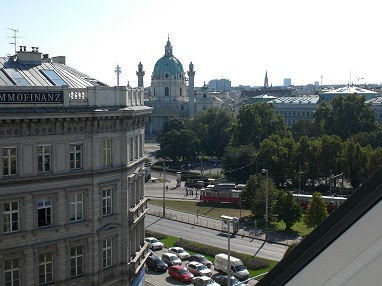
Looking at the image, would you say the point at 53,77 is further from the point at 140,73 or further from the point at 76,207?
the point at 140,73

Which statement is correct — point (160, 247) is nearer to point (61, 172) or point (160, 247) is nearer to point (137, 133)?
point (137, 133)

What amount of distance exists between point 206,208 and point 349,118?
44863 mm

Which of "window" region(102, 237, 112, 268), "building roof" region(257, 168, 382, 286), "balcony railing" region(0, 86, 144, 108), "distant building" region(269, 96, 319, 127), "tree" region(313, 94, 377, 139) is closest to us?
"building roof" region(257, 168, 382, 286)

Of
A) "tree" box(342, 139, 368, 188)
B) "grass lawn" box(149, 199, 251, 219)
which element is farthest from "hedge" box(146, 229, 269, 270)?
"tree" box(342, 139, 368, 188)

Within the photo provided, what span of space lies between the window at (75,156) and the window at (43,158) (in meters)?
1.13

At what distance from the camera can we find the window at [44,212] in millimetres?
22938

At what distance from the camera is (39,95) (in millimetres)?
22875

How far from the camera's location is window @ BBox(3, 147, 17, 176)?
2183 centimetres

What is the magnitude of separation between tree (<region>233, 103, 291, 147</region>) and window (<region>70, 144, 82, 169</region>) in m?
68.8

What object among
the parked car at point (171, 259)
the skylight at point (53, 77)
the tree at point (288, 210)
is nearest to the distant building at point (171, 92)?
the tree at point (288, 210)

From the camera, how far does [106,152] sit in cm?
2520

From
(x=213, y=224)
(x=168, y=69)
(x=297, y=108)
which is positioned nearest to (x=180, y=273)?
(x=213, y=224)

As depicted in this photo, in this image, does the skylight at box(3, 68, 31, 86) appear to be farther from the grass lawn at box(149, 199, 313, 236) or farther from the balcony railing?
the grass lawn at box(149, 199, 313, 236)

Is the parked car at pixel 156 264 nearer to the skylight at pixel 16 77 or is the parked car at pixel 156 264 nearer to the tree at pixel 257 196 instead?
the tree at pixel 257 196
